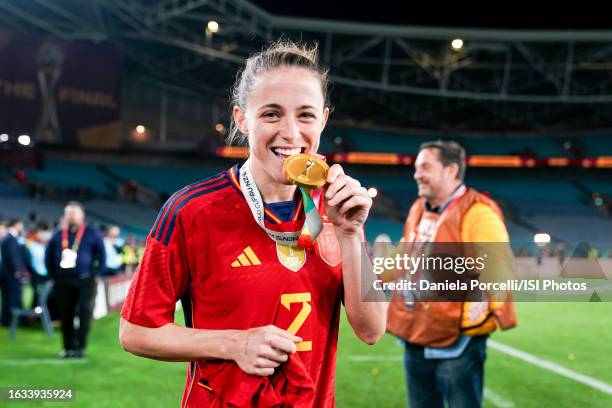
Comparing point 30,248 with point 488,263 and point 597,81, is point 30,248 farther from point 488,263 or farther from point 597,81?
point 597,81

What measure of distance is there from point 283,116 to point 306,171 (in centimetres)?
22

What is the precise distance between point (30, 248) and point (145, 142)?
65.9 ft

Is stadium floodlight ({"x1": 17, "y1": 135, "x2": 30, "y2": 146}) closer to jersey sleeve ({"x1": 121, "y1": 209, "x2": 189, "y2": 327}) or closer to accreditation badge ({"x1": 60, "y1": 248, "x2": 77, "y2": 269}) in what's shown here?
accreditation badge ({"x1": 60, "y1": 248, "x2": 77, "y2": 269})

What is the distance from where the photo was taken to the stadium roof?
2073 cm

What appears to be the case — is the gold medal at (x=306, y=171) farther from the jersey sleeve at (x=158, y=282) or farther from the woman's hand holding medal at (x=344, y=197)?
the jersey sleeve at (x=158, y=282)

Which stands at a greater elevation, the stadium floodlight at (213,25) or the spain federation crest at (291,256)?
the stadium floodlight at (213,25)

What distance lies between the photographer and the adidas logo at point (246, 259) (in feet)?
5.38

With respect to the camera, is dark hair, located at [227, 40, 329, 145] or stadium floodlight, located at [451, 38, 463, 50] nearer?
dark hair, located at [227, 40, 329, 145]

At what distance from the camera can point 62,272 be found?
24.5ft

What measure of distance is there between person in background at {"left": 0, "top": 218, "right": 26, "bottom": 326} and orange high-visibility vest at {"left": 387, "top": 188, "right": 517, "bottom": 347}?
8.11 metres

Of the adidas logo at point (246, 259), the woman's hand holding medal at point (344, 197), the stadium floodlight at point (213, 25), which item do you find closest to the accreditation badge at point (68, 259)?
the adidas logo at point (246, 259)

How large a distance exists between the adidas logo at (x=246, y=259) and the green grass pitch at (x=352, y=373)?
175 inches

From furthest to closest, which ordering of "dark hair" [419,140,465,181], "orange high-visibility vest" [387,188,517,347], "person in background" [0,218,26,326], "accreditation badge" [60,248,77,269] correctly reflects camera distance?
"person in background" [0,218,26,326], "accreditation badge" [60,248,77,269], "dark hair" [419,140,465,181], "orange high-visibility vest" [387,188,517,347]

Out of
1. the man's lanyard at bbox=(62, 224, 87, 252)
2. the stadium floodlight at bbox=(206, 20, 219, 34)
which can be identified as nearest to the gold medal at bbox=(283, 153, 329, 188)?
the man's lanyard at bbox=(62, 224, 87, 252)
